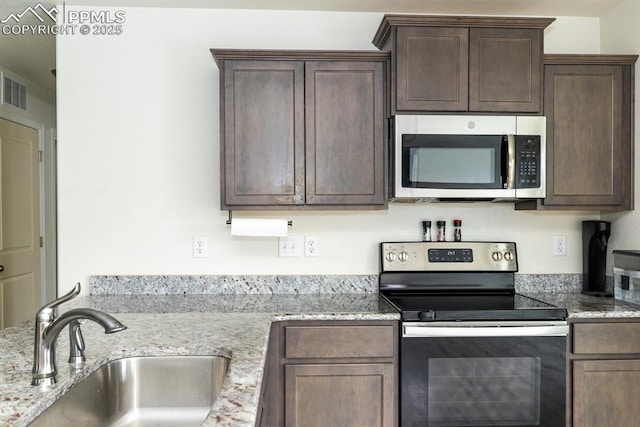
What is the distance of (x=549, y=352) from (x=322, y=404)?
1.02 meters

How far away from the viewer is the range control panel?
2500mm

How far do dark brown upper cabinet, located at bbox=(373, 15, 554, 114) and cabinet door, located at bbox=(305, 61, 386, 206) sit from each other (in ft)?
0.38

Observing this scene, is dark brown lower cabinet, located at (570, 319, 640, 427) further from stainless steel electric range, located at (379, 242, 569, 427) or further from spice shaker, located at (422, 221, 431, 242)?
spice shaker, located at (422, 221, 431, 242)

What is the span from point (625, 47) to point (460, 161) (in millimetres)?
1143

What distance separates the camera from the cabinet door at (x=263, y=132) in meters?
2.23

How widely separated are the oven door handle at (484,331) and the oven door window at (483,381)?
0.02m

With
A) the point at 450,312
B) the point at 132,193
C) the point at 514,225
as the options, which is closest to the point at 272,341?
the point at 450,312

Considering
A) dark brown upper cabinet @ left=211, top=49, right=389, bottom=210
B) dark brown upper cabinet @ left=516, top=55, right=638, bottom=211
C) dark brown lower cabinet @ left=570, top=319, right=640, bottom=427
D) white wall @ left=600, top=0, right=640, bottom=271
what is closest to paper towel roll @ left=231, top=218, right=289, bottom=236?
dark brown upper cabinet @ left=211, top=49, right=389, bottom=210

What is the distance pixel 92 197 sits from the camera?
251 cm

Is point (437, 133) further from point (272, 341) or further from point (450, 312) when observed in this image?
point (272, 341)

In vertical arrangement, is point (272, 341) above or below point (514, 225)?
below

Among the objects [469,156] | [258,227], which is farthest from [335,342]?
[469,156]

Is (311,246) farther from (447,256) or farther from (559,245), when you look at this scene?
(559,245)

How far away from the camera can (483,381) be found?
6.58 feet
